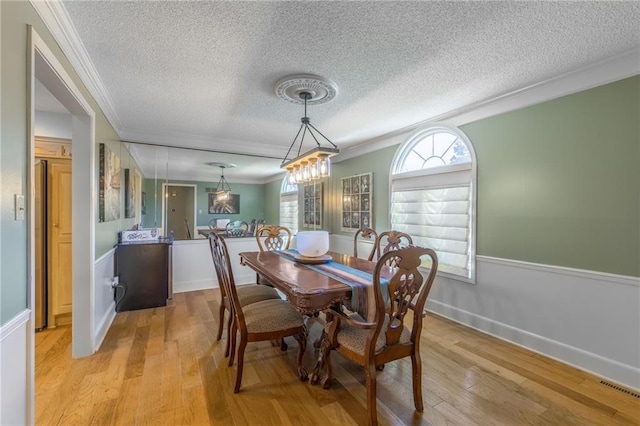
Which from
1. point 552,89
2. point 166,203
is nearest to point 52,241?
point 166,203

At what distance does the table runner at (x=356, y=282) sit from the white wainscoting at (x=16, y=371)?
63.4 inches

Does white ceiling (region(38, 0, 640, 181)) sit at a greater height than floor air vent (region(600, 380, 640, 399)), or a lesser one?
greater

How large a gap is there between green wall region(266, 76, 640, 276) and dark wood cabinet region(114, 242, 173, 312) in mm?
3685

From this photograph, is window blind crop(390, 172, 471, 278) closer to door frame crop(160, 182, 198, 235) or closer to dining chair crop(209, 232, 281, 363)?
dining chair crop(209, 232, 281, 363)

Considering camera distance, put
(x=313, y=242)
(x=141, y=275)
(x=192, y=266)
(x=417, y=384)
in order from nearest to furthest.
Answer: (x=417, y=384), (x=313, y=242), (x=141, y=275), (x=192, y=266)

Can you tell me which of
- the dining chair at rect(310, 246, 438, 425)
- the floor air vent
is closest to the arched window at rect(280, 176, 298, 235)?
the dining chair at rect(310, 246, 438, 425)

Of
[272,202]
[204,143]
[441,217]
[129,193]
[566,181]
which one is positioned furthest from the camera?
[272,202]

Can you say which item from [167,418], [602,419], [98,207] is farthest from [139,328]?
[602,419]

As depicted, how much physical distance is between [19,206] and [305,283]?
4.84 feet

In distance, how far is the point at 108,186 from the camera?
9.10 feet

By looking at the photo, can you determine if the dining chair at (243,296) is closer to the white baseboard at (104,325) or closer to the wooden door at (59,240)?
the white baseboard at (104,325)

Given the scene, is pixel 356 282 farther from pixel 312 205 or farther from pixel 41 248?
pixel 312 205

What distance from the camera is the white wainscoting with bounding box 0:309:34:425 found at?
1127 mm

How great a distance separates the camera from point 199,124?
3480 mm
